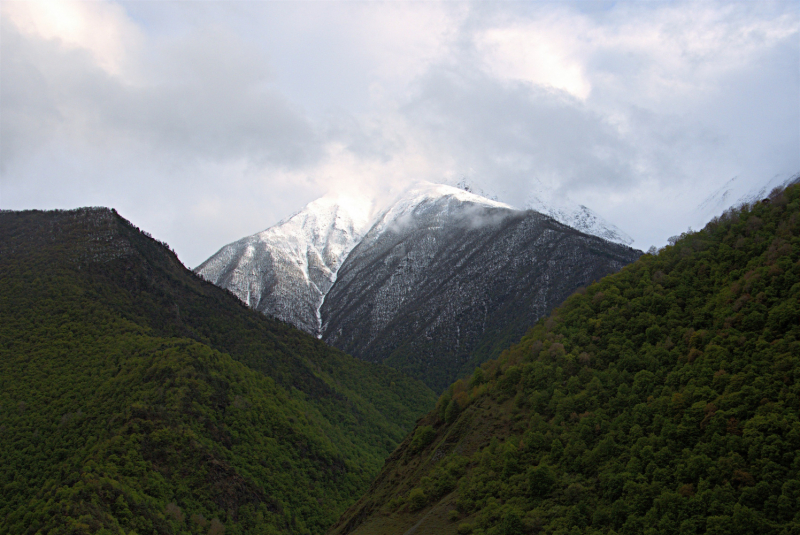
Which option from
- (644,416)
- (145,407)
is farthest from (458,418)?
(145,407)

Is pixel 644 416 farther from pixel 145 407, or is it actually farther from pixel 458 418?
pixel 145 407

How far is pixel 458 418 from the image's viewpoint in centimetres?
8225

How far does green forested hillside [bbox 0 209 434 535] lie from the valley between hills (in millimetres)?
484

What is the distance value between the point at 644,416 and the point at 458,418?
1158 inches

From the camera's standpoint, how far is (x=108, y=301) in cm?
14462

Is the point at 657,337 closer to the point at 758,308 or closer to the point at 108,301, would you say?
the point at 758,308

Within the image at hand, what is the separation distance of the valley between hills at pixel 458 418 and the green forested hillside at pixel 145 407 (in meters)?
0.48

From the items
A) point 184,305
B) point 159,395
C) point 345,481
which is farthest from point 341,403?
point 159,395

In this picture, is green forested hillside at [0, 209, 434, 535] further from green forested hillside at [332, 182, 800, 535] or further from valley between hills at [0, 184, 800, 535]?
green forested hillside at [332, 182, 800, 535]

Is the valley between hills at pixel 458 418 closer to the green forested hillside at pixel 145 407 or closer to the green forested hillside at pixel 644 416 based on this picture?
the green forested hillside at pixel 644 416

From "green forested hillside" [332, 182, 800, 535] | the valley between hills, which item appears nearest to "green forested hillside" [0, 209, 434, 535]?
the valley between hills

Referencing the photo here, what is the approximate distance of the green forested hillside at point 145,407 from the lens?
91.5 metres

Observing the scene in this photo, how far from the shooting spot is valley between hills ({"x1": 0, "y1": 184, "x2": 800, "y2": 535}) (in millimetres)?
51562

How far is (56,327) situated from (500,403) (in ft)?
357
